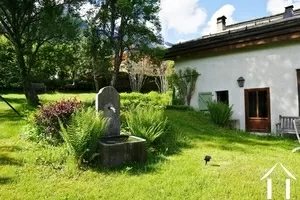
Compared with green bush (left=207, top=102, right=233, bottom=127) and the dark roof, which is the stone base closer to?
green bush (left=207, top=102, right=233, bottom=127)

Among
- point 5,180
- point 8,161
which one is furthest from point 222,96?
point 5,180

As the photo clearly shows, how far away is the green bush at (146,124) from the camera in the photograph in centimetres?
812

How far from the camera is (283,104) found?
12820 mm

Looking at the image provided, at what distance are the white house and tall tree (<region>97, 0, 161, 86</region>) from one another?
656 cm

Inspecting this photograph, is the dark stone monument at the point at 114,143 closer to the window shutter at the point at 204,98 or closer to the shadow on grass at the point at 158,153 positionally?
the shadow on grass at the point at 158,153

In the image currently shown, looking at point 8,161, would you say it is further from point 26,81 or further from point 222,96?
point 222,96

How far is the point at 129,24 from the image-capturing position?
2275 cm

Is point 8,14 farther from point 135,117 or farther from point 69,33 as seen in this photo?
point 135,117

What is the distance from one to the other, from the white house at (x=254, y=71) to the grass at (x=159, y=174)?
4.54 metres

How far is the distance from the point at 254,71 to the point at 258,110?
171 cm

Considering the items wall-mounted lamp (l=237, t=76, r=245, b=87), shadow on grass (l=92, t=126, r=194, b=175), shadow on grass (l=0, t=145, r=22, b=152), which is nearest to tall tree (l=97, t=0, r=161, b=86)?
wall-mounted lamp (l=237, t=76, r=245, b=87)

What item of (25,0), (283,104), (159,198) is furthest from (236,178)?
(25,0)

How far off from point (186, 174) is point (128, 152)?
1421 mm

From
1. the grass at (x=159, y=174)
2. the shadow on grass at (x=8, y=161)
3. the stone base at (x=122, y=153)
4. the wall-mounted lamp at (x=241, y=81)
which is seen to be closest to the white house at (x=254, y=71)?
the wall-mounted lamp at (x=241, y=81)
